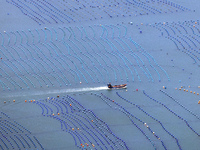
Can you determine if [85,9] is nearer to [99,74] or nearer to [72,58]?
[72,58]

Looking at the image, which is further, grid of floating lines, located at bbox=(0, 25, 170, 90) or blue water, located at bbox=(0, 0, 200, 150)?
grid of floating lines, located at bbox=(0, 25, 170, 90)

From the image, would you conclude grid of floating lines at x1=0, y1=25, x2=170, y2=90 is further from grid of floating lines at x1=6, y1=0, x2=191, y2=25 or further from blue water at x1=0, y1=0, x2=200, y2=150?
grid of floating lines at x1=6, y1=0, x2=191, y2=25

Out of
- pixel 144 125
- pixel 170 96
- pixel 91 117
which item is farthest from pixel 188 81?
pixel 91 117

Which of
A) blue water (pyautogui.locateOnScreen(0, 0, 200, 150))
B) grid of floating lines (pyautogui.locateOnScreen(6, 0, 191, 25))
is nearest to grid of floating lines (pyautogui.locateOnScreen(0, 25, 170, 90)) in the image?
blue water (pyautogui.locateOnScreen(0, 0, 200, 150))

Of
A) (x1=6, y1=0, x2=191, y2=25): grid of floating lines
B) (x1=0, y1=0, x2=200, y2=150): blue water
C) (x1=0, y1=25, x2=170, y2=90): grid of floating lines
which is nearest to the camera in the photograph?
(x1=0, y1=0, x2=200, y2=150): blue water

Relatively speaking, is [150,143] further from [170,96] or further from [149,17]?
[149,17]

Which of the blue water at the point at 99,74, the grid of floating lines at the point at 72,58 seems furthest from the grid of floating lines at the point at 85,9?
the grid of floating lines at the point at 72,58

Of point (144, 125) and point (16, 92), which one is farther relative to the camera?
point (16, 92)

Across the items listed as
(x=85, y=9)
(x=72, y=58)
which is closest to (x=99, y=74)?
(x=72, y=58)
